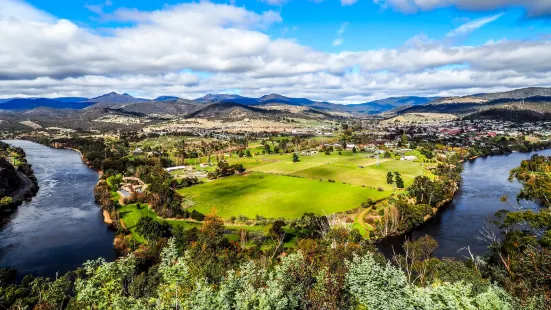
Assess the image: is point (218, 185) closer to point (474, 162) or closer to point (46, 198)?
point (46, 198)

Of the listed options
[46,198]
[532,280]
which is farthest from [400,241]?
[46,198]

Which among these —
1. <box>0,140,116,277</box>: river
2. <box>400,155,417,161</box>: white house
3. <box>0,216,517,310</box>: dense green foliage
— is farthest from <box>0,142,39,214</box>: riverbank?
<box>400,155,417,161</box>: white house

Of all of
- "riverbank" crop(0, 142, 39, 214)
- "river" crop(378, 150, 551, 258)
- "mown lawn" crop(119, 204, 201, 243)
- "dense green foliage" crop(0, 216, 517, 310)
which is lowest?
"river" crop(378, 150, 551, 258)

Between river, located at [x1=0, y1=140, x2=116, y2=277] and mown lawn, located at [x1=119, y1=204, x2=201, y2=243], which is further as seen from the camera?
mown lawn, located at [x1=119, y1=204, x2=201, y2=243]

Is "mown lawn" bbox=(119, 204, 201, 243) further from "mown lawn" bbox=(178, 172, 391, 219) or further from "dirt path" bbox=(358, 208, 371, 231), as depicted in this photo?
"dirt path" bbox=(358, 208, 371, 231)

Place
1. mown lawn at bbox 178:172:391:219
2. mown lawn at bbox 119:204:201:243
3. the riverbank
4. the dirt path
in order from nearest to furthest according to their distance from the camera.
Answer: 1. the dirt path
2. mown lawn at bbox 119:204:201:243
3. mown lawn at bbox 178:172:391:219
4. the riverbank

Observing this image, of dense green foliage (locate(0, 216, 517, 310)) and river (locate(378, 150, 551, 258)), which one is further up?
dense green foliage (locate(0, 216, 517, 310))

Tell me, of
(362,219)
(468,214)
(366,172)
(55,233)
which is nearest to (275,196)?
(362,219)
